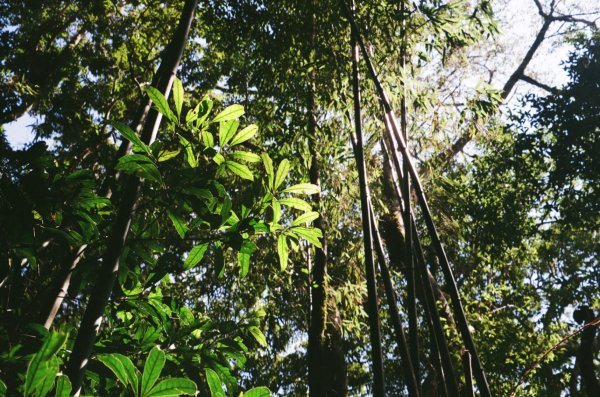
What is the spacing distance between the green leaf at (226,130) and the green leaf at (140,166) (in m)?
0.21

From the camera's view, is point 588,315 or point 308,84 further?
point 308,84

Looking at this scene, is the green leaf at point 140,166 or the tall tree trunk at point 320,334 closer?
the green leaf at point 140,166

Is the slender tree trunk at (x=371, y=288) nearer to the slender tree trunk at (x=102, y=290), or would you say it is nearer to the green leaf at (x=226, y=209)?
the green leaf at (x=226, y=209)

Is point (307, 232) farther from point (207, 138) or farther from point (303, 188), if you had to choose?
point (207, 138)

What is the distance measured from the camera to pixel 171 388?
76 centimetres

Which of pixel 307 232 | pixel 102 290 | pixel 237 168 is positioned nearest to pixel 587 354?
pixel 307 232

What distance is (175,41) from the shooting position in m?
1.10

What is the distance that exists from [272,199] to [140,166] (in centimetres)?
35

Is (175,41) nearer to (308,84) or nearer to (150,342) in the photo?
(150,342)

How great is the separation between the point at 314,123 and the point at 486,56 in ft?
28.0

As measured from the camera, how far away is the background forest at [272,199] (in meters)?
1.06

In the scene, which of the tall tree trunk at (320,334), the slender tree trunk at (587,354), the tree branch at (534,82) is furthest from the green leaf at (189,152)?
the tree branch at (534,82)

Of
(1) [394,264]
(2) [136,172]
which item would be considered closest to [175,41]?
(2) [136,172]

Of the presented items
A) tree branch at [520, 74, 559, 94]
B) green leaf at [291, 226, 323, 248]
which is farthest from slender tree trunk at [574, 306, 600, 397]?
tree branch at [520, 74, 559, 94]
